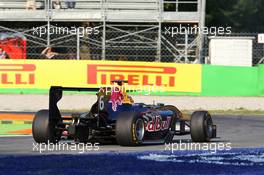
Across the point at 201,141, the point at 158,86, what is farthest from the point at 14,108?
the point at 201,141

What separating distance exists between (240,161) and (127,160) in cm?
152

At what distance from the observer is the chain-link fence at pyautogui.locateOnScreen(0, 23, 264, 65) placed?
2709cm

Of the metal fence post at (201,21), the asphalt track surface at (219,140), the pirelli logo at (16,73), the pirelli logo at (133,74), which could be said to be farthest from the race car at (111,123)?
the metal fence post at (201,21)

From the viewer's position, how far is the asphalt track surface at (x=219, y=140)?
40.1 feet

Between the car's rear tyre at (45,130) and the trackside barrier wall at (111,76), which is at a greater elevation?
the trackside barrier wall at (111,76)

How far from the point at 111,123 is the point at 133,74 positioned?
12.5 metres

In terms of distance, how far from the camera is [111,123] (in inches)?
520

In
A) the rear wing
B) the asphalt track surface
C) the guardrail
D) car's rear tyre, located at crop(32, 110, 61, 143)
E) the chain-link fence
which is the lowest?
the asphalt track surface

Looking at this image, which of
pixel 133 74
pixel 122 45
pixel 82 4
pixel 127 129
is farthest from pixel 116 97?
pixel 82 4

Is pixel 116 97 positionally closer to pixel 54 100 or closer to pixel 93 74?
pixel 54 100

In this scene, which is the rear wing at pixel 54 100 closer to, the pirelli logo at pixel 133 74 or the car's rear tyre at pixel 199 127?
the car's rear tyre at pixel 199 127

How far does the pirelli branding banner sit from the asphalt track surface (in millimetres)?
3056

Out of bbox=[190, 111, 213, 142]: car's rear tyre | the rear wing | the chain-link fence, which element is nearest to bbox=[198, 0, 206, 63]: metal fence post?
→ the chain-link fence

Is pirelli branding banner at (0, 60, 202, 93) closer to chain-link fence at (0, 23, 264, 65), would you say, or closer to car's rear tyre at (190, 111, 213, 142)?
chain-link fence at (0, 23, 264, 65)
